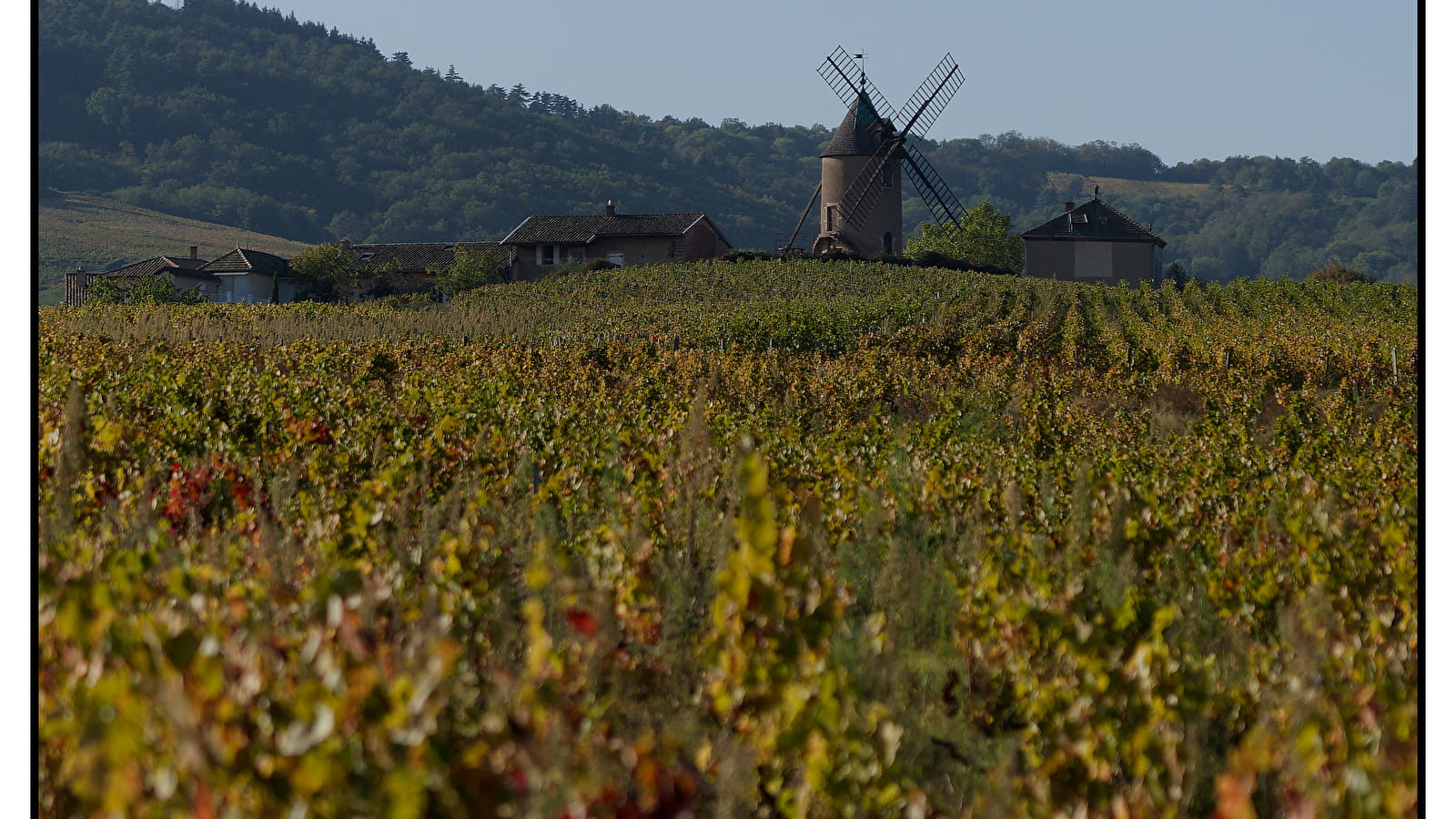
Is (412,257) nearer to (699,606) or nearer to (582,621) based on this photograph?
(699,606)

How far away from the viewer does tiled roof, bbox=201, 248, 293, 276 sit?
58.7 metres

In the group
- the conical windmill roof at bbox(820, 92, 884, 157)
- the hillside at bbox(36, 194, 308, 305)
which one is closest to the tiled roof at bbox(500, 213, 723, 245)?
the conical windmill roof at bbox(820, 92, 884, 157)

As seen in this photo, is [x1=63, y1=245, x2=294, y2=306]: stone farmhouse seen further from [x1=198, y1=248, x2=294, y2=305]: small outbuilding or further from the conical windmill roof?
the conical windmill roof

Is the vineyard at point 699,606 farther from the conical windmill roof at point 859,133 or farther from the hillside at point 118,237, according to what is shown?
the hillside at point 118,237

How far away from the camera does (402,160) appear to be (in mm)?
115625

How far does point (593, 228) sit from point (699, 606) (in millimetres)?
55734

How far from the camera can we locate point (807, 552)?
12.1ft

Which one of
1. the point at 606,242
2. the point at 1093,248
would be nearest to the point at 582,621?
the point at 606,242

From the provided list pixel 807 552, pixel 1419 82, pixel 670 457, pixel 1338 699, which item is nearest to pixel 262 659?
pixel 807 552

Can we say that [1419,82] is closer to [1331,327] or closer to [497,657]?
[497,657]

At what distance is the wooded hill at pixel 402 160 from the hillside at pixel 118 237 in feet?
6.44

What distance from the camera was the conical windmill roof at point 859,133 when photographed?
185 ft

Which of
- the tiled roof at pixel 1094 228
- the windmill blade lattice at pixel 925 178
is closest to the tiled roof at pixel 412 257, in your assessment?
the windmill blade lattice at pixel 925 178

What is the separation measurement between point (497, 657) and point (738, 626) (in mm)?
1029
